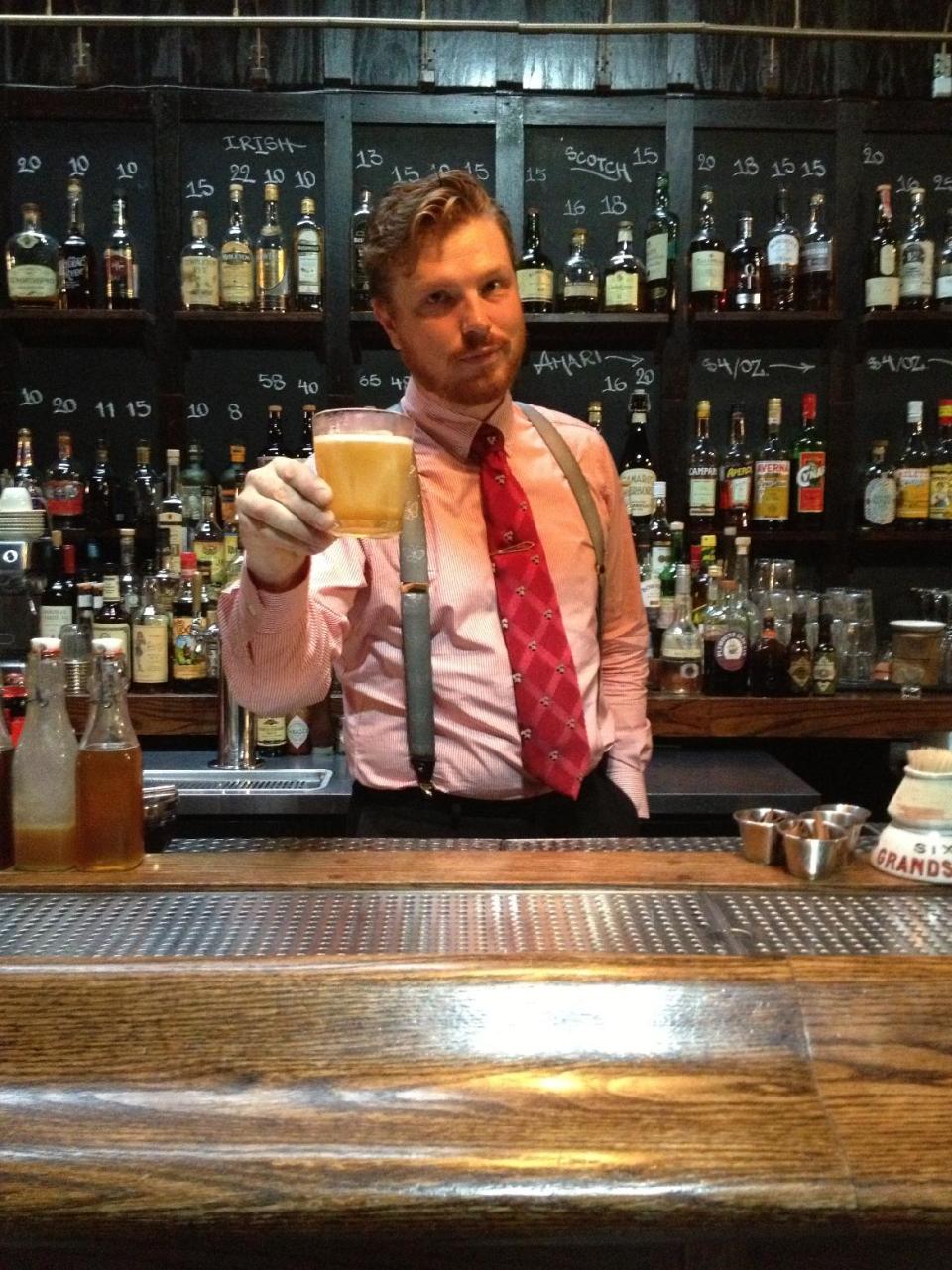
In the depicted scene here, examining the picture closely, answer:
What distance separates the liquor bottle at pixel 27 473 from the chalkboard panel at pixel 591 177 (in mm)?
1698

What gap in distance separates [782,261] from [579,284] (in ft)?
2.02

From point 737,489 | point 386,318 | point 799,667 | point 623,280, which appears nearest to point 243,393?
point 623,280

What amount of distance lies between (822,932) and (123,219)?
10.4ft

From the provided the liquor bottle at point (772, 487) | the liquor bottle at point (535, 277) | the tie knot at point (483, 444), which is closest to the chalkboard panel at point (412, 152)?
the liquor bottle at point (535, 277)

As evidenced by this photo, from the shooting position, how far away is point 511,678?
68.3 inches

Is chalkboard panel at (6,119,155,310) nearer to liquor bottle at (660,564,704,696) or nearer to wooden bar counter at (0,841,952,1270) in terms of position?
liquor bottle at (660,564,704,696)

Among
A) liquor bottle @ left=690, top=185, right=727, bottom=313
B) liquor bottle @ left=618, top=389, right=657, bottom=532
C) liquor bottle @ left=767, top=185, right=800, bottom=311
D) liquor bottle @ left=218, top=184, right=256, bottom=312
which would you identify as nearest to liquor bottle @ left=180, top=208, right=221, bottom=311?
liquor bottle @ left=218, top=184, right=256, bottom=312

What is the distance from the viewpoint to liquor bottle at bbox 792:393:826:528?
11.6 ft

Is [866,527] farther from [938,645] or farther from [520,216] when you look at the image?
[520,216]

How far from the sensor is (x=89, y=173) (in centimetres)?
367

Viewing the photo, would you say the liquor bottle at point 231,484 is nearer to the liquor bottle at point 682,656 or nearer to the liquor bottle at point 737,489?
the liquor bottle at point 682,656

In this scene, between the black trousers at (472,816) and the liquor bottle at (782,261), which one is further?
the liquor bottle at (782,261)

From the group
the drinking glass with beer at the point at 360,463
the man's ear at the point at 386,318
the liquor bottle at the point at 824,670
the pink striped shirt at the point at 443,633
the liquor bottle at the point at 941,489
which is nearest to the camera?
the drinking glass with beer at the point at 360,463

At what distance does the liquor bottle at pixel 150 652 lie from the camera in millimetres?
3125
